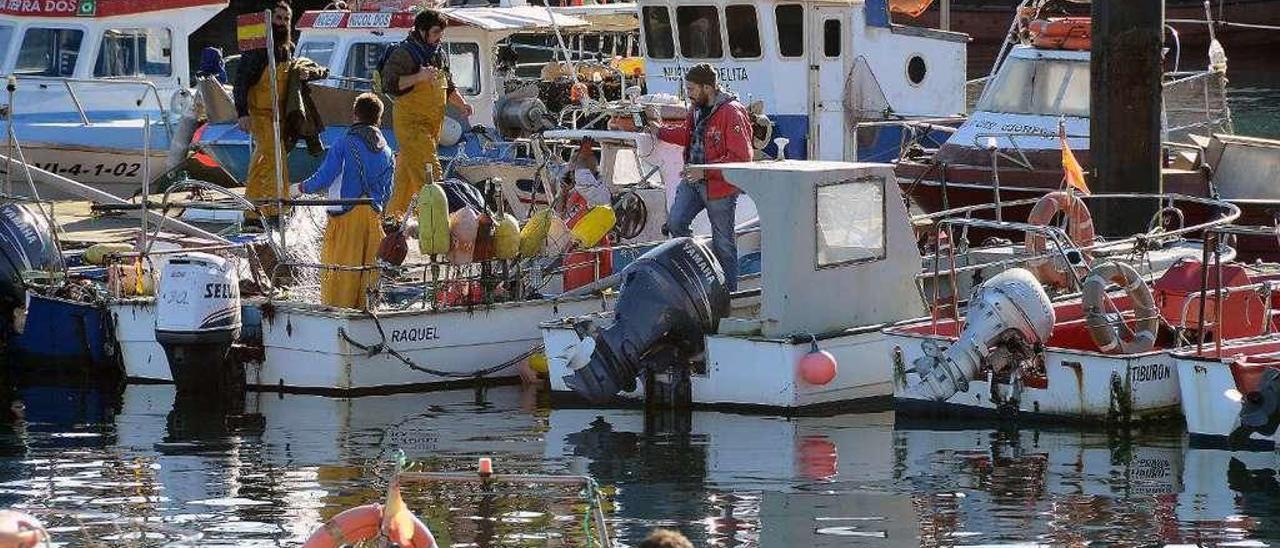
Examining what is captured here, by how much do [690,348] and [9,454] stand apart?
3630mm

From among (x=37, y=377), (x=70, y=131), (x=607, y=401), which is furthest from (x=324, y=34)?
(x=607, y=401)

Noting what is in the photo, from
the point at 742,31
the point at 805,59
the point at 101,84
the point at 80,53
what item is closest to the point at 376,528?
the point at 805,59

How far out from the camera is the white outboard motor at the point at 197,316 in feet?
46.8

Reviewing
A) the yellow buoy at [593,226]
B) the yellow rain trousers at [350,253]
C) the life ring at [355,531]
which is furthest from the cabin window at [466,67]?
the life ring at [355,531]

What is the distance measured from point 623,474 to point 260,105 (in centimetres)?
571

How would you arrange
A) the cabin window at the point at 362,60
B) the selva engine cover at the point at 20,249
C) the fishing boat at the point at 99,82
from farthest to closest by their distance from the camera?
the cabin window at the point at 362,60 < the fishing boat at the point at 99,82 < the selva engine cover at the point at 20,249

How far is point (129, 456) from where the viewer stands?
1277 centimetres

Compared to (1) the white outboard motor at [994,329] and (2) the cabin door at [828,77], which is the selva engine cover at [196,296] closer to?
(1) the white outboard motor at [994,329]

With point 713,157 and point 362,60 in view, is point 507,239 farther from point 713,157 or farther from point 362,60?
point 362,60

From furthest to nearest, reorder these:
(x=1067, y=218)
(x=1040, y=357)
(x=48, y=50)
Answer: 1. (x=48, y=50)
2. (x=1067, y=218)
3. (x=1040, y=357)

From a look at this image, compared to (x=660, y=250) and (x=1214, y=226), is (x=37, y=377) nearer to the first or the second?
(x=660, y=250)

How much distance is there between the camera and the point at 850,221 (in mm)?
13789

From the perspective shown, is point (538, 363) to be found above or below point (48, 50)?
below

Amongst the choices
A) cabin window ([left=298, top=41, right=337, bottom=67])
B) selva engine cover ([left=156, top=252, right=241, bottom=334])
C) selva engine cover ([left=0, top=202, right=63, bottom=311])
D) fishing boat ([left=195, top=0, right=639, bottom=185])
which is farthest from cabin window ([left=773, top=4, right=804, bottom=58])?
selva engine cover ([left=156, top=252, right=241, bottom=334])
